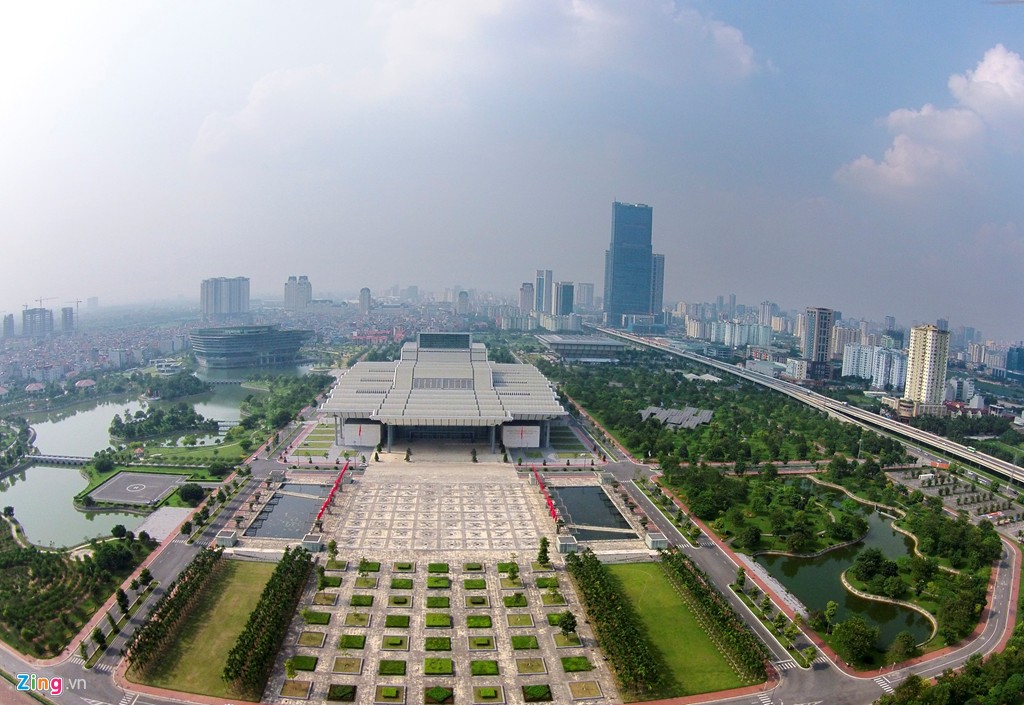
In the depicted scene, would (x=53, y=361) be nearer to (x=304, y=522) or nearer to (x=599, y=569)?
(x=304, y=522)

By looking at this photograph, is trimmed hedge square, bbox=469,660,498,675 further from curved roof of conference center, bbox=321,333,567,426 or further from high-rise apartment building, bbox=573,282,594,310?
high-rise apartment building, bbox=573,282,594,310

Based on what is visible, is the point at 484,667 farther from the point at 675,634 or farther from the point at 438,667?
the point at 675,634

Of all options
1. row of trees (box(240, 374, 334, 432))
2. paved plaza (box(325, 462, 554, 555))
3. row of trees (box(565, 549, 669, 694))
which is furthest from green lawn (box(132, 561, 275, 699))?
row of trees (box(240, 374, 334, 432))

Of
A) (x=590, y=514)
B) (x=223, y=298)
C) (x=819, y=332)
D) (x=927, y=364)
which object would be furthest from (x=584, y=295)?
(x=590, y=514)

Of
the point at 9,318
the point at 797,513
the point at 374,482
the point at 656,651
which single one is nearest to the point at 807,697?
the point at 656,651

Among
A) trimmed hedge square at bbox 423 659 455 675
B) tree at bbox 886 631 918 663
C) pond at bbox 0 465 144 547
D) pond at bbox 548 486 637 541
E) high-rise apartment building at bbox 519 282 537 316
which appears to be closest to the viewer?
trimmed hedge square at bbox 423 659 455 675

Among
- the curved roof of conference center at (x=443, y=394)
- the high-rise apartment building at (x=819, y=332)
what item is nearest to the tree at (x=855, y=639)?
the curved roof of conference center at (x=443, y=394)
